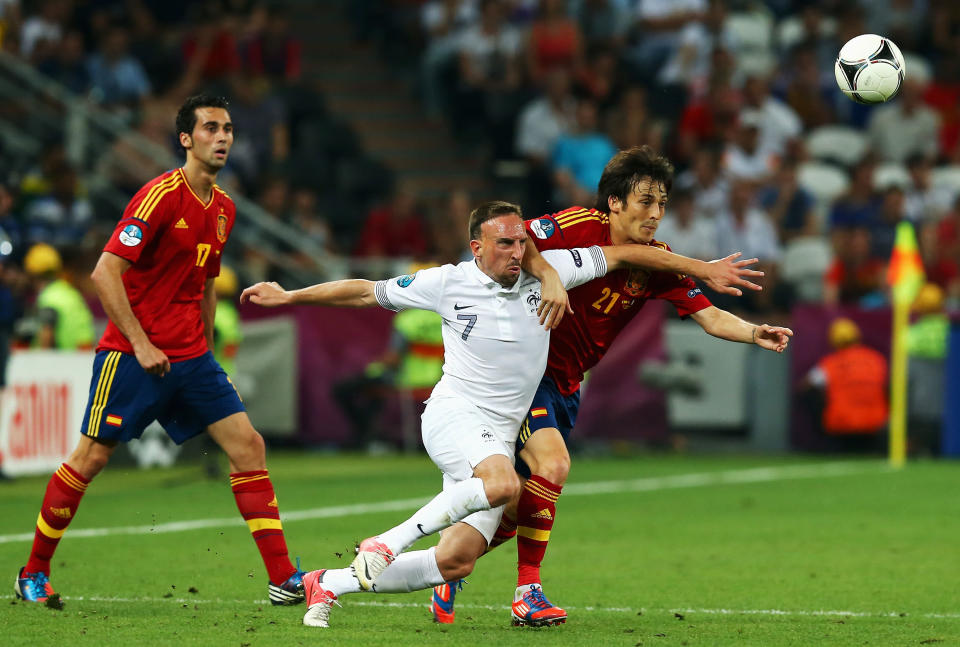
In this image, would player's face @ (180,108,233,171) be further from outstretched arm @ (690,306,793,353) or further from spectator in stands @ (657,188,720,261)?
spectator in stands @ (657,188,720,261)

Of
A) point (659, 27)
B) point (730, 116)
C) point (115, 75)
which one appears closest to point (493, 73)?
point (659, 27)

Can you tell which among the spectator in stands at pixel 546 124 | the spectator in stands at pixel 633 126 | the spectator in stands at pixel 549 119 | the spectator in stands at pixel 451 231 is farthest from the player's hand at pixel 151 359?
the spectator in stands at pixel 633 126

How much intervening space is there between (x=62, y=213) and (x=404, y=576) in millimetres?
11337

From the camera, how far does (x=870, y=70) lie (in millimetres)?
8820

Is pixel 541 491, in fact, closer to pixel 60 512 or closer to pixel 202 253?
pixel 202 253

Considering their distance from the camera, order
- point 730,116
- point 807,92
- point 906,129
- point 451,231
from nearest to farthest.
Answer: point 451,231 < point 730,116 < point 906,129 < point 807,92

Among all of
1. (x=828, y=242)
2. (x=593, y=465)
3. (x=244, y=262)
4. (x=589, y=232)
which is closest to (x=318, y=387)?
(x=244, y=262)

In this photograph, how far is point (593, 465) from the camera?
54.5 ft

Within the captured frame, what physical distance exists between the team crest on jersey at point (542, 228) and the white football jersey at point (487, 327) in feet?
0.79

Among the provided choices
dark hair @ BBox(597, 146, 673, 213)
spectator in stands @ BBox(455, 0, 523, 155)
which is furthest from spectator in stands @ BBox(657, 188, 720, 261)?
dark hair @ BBox(597, 146, 673, 213)

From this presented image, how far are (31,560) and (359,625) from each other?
1791 millimetres

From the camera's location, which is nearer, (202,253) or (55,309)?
(202,253)

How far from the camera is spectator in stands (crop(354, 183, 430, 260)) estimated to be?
766 inches

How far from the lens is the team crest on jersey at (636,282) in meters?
7.64
